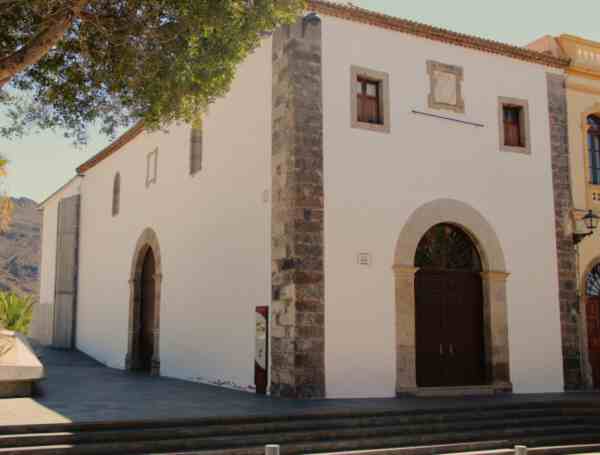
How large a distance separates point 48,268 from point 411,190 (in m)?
18.2

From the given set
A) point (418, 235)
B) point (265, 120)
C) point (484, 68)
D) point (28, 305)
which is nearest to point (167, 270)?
point (265, 120)

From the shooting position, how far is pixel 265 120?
12211mm

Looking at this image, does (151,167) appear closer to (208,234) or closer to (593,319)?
(208,234)

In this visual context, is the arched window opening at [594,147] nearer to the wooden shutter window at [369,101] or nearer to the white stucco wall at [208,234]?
the wooden shutter window at [369,101]

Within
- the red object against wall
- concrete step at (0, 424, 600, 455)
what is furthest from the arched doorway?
the red object against wall

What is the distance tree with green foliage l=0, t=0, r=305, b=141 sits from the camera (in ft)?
32.2

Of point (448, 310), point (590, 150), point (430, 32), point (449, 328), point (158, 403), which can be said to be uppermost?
point (430, 32)

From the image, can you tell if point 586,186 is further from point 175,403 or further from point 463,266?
point 175,403

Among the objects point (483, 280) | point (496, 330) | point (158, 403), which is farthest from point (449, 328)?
point (158, 403)

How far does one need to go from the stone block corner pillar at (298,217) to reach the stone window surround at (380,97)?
624 millimetres

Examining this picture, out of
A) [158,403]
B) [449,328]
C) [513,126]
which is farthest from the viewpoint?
[513,126]

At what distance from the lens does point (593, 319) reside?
13695mm

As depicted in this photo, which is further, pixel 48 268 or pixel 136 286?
pixel 48 268

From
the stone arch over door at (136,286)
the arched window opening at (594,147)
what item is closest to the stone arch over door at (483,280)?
the arched window opening at (594,147)
